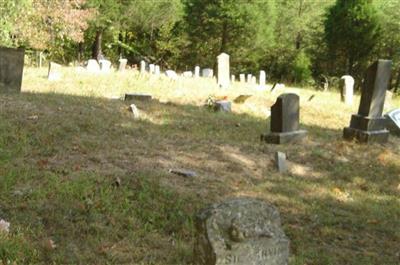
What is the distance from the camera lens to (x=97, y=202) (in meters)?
6.57


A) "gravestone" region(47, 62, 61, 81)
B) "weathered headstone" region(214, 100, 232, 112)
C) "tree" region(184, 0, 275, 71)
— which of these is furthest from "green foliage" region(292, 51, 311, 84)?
"weathered headstone" region(214, 100, 232, 112)

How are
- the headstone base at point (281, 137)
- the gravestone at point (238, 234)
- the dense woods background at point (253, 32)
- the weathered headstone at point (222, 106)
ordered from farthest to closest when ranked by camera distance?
the dense woods background at point (253, 32), the weathered headstone at point (222, 106), the headstone base at point (281, 137), the gravestone at point (238, 234)

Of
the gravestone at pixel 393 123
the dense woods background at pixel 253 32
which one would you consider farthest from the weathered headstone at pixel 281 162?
the dense woods background at pixel 253 32

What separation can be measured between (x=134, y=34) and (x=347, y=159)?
3237 cm

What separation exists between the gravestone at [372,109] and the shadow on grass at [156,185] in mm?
409

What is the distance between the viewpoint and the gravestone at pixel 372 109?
37.7 feet

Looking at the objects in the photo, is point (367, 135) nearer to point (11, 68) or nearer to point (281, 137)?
point (281, 137)

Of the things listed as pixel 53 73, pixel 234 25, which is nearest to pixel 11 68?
pixel 53 73

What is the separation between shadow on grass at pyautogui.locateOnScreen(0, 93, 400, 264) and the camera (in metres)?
5.81

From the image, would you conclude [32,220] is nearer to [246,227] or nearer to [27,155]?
[27,155]

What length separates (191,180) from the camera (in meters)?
7.96

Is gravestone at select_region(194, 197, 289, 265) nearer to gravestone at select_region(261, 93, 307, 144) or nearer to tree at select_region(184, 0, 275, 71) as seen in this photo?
gravestone at select_region(261, 93, 307, 144)

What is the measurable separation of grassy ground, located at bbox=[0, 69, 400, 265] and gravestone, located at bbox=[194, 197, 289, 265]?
145 centimetres

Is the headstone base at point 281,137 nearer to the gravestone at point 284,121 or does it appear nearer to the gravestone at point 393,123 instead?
the gravestone at point 284,121
